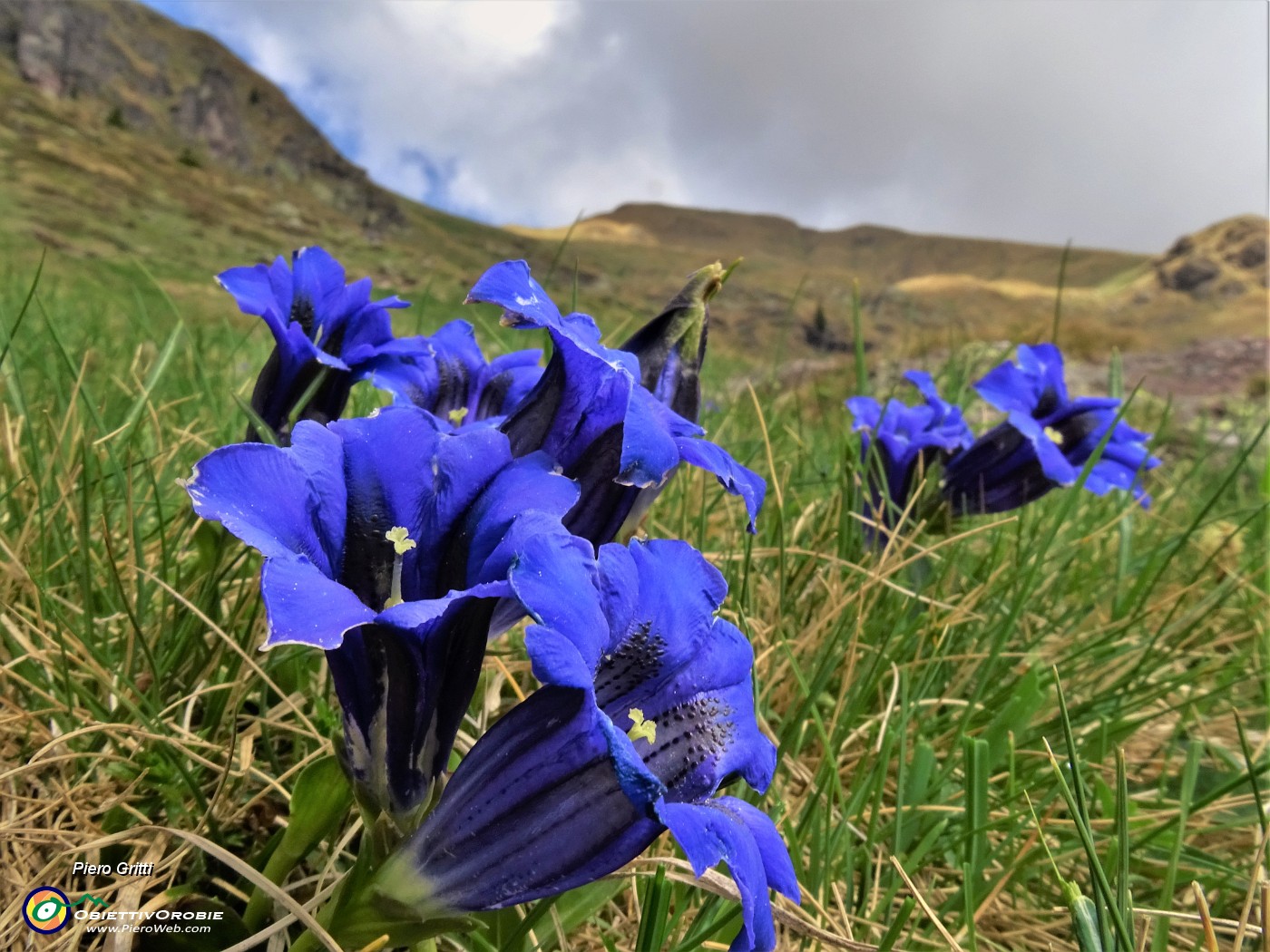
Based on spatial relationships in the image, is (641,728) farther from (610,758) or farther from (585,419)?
(585,419)

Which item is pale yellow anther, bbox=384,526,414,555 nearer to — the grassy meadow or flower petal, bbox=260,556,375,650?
flower petal, bbox=260,556,375,650

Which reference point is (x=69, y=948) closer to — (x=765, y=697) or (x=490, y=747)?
(x=490, y=747)

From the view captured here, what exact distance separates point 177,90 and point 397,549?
60524mm

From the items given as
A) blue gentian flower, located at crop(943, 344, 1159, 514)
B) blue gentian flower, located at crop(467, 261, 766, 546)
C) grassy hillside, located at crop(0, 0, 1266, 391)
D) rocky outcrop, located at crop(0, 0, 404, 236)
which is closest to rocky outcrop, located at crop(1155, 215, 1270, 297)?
grassy hillside, located at crop(0, 0, 1266, 391)

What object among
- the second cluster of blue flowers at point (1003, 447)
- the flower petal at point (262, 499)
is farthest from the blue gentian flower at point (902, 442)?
the flower petal at point (262, 499)

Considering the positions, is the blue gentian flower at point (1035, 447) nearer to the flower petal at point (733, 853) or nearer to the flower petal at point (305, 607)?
the flower petal at point (733, 853)

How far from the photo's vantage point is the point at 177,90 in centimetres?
4925

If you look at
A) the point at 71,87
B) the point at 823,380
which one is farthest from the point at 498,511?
the point at 71,87

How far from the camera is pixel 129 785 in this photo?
0.81 m

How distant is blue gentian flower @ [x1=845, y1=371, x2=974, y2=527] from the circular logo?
4.34 feet

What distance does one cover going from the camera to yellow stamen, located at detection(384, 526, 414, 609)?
0.60m

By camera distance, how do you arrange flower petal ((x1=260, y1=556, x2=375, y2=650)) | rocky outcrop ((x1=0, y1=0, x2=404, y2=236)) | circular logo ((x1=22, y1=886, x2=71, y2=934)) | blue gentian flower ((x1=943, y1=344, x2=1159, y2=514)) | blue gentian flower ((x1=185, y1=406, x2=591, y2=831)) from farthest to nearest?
rocky outcrop ((x1=0, y1=0, x2=404, y2=236)), blue gentian flower ((x1=943, y1=344, x2=1159, y2=514)), circular logo ((x1=22, y1=886, x2=71, y2=934)), blue gentian flower ((x1=185, y1=406, x2=591, y2=831)), flower petal ((x1=260, y1=556, x2=375, y2=650))

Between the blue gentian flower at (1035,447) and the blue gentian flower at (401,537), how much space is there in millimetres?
1197

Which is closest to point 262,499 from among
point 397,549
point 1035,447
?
point 397,549
